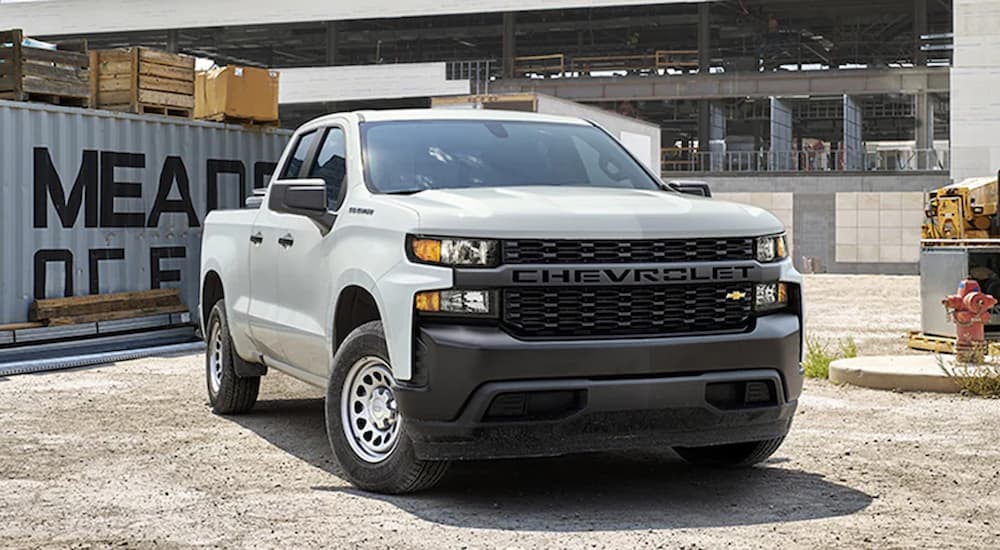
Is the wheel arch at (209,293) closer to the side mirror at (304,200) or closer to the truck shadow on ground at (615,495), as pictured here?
the truck shadow on ground at (615,495)

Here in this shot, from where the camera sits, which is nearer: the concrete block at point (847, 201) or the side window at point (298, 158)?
the side window at point (298, 158)

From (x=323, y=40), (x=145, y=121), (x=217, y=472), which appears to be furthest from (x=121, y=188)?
(x=323, y=40)

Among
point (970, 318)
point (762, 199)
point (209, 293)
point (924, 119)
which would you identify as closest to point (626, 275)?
point (209, 293)

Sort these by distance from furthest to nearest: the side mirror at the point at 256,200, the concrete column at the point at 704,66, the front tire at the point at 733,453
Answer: the concrete column at the point at 704,66
the side mirror at the point at 256,200
the front tire at the point at 733,453

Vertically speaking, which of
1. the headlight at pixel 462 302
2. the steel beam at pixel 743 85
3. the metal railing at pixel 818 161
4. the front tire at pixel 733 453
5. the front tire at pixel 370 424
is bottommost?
the front tire at pixel 733 453

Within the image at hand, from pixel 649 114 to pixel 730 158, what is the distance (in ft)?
49.8

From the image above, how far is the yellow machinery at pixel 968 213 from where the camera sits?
1617 centimetres

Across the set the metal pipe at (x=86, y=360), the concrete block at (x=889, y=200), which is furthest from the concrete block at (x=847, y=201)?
the metal pipe at (x=86, y=360)

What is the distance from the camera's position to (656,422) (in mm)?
6590

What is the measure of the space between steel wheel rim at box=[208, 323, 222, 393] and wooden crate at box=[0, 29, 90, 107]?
5794 mm

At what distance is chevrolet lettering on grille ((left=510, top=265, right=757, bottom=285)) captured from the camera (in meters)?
6.43

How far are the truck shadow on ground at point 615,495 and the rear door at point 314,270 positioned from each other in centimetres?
71

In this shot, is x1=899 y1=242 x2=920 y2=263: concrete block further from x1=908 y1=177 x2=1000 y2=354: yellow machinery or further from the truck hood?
the truck hood

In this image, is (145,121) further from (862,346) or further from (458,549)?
(458,549)
